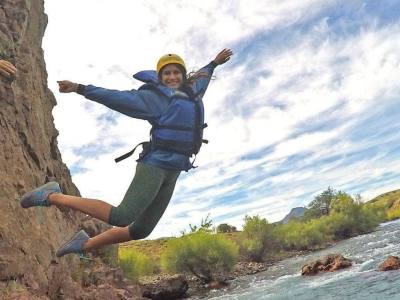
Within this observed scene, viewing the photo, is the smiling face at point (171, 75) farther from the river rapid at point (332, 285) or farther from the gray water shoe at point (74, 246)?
the river rapid at point (332, 285)

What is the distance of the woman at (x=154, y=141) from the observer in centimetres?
434

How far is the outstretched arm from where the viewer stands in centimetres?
484

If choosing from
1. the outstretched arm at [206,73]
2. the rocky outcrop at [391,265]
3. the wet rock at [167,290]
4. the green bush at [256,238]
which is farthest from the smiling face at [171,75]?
the green bush at [256,238]

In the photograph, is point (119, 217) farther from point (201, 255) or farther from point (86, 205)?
point (201, 255)

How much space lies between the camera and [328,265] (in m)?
29.5

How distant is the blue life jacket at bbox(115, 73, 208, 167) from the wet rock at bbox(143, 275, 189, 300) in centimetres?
2839

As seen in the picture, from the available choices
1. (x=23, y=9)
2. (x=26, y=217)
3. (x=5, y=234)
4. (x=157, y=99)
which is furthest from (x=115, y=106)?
(x=23, y=9)

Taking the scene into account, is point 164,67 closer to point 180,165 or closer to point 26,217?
point 180,165

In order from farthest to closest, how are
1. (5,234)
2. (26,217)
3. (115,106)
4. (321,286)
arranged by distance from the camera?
(321,286), (26,217), (5,234), (115,106)

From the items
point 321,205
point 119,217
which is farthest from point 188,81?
point 321,205

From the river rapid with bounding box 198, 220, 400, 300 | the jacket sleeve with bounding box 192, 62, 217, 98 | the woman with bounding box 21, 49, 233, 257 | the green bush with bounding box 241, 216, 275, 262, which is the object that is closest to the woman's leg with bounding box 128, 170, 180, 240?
the woman with bounding box 21, 49, 233, 257

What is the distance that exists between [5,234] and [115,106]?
483 inches

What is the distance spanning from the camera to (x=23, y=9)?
23.8m

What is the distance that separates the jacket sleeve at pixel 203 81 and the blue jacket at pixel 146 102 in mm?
70
